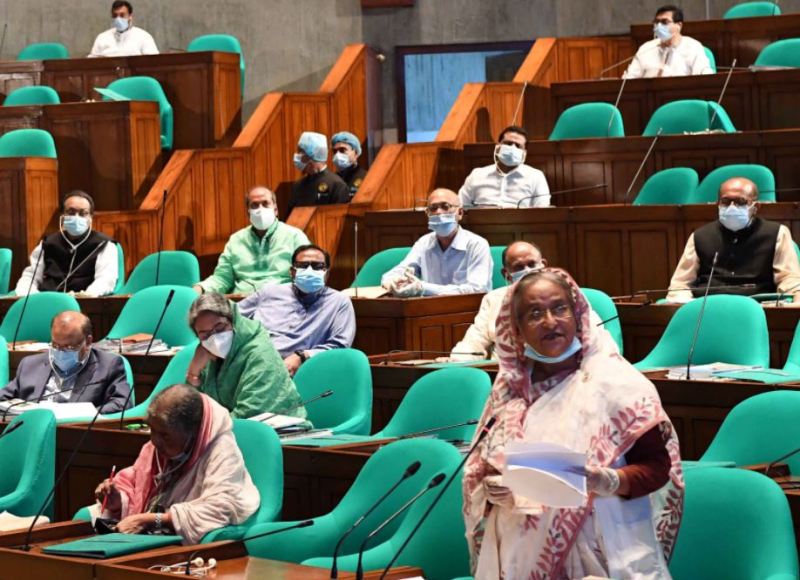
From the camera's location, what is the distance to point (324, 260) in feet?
21.0

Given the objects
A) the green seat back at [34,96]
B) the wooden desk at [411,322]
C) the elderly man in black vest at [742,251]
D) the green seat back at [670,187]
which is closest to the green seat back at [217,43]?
the green seat back at [34,96]

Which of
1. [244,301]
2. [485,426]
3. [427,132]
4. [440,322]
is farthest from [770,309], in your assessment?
[427,132]

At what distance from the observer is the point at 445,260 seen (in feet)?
23.1

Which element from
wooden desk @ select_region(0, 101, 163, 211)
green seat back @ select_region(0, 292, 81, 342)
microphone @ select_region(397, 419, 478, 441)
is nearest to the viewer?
microphone @ select_region(397, 419, 478, 441)

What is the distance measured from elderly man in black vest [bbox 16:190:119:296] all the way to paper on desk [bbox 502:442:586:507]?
17.9ft

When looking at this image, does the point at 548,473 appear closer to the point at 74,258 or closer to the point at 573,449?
the point at 573,449

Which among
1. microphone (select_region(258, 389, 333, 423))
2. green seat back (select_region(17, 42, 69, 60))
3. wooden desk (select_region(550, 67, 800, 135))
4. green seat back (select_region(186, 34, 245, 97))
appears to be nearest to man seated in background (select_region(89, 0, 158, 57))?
green seat back (select_region(186, 34, 245, 97))

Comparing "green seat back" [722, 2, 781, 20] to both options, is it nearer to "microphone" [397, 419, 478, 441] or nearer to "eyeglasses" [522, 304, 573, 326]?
"microphone" [397, 419, 478, 441]

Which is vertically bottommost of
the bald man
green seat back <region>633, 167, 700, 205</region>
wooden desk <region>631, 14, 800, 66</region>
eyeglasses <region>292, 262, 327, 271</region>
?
the bald man

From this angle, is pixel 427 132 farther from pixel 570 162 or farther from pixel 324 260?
pixel 324 260

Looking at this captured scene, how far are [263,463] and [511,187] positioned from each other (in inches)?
165

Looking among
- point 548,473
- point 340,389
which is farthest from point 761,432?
point 340,389

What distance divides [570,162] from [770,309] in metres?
2.81

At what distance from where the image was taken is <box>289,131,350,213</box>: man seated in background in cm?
870
